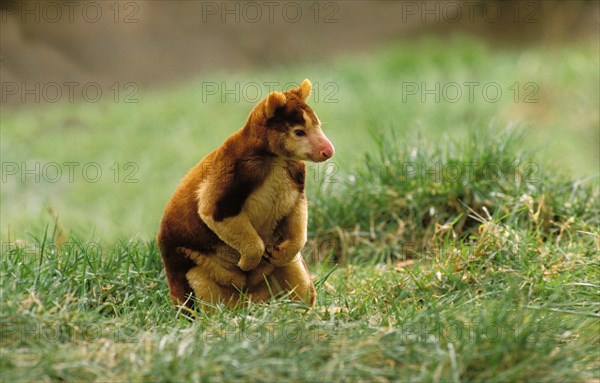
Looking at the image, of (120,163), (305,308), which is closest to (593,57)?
(120,163)

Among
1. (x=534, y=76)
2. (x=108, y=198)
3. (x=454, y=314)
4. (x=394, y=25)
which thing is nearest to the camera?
(x=454, y=314)

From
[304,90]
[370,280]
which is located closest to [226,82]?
[370,280]

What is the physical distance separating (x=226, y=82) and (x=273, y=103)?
7395mm

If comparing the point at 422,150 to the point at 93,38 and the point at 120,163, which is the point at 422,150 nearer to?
the point at 120,163

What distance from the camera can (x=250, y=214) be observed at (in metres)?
3.14

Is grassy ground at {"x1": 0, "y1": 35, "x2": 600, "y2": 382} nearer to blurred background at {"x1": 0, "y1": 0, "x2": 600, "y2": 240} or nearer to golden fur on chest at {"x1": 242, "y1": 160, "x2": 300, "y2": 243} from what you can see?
blurred background at {"x1": 0, "y1": 0, "x2": 600, "y2": 240}

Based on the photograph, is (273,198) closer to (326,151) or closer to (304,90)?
(326,151)

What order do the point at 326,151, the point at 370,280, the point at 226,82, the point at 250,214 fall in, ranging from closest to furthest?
the point at 326,151 → the point at 250,214 → the point at 370,280 → the point at 226,82

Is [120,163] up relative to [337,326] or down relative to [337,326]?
down

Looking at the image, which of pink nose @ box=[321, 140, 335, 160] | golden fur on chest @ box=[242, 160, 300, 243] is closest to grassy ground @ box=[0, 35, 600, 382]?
golden fur on chest @ box=[242, 160, 300, 243]

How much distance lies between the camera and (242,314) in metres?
3.02

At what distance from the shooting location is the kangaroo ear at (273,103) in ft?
9.95

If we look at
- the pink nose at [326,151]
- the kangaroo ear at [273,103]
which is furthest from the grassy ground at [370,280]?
the kangaroo ear at [273,103]

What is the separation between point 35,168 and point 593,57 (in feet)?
21.9
